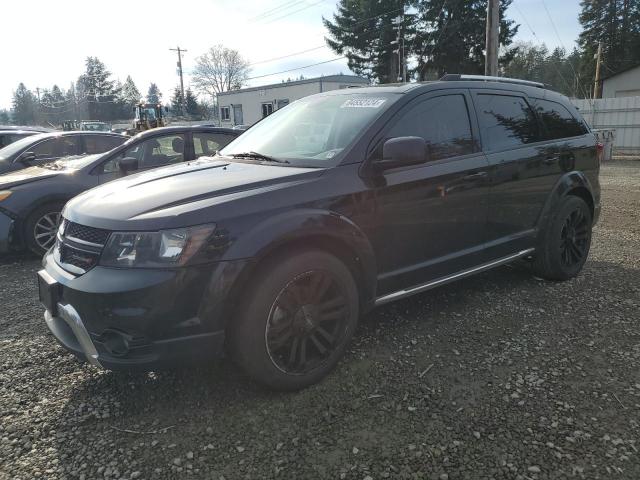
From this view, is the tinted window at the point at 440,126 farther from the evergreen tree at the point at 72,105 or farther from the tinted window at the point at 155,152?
the evergreen tree at the point at 72,105

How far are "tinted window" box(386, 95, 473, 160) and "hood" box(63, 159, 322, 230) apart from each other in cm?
85

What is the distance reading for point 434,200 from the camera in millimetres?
3404

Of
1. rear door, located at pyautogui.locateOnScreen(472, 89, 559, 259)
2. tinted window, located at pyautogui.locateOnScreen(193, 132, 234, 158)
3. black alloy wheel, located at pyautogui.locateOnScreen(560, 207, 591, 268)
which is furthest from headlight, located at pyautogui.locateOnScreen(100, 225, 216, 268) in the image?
tinted window, located at pyautogui.locateOnScreen(193, 132, 234, 158)

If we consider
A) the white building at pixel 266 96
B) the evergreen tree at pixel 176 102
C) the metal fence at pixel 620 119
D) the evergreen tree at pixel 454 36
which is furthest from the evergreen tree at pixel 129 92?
the metal fence at pixel 620 119

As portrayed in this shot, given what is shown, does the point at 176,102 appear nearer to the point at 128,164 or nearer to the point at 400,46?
the point at 400,46

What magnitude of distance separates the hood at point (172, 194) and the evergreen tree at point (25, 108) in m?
104

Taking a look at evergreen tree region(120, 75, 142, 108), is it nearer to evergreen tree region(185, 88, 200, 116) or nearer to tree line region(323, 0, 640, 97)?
evergreen tree region(185, 88, 200, 116)

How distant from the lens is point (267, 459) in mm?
2299

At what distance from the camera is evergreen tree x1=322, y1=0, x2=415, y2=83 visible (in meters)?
34.8

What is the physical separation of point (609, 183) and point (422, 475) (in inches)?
456

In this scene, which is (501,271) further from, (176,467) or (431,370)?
(176,467)

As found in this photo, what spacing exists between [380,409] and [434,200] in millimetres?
1508

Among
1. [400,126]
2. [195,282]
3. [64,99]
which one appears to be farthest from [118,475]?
[64,99]

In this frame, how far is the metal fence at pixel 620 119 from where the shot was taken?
1789 centimetres
